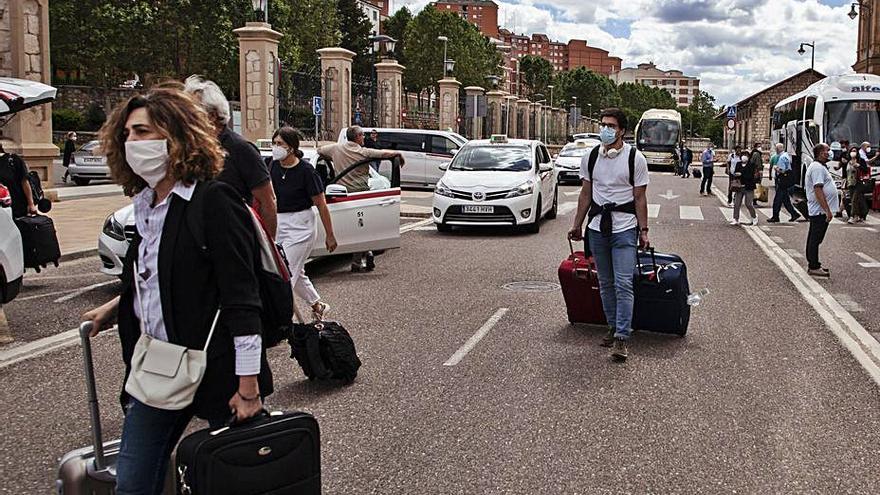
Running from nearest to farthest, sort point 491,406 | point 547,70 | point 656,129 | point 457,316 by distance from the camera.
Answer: point 491,406, point 457,316, point 656,129, point 547,70

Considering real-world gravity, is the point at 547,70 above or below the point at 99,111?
above

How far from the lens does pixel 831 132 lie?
26.2 m

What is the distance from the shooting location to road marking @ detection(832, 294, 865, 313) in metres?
9.56

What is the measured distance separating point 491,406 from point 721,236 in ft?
39.1

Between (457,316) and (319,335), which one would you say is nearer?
(319,335)

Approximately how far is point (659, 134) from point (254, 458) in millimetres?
48141

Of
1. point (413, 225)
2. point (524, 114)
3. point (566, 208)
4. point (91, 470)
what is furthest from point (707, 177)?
point (524, 114)

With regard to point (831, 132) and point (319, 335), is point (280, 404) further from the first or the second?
point (831, 132)

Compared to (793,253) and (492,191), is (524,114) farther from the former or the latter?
(793,253)

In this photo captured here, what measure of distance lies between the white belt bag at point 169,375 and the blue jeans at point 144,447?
0.20 feet

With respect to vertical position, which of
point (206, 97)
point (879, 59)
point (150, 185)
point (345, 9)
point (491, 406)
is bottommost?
point (491, 406)

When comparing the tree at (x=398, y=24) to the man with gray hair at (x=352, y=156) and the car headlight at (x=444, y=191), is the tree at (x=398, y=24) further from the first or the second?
the man with gray hair at (x=352, y=156)

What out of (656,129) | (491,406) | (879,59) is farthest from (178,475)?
(879,59)

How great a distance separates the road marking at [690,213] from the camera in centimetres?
2084
